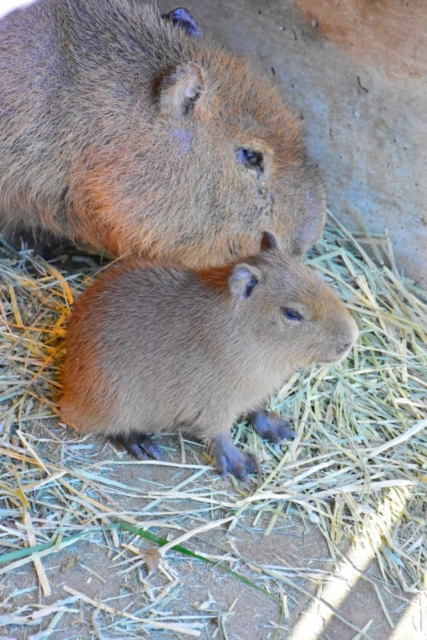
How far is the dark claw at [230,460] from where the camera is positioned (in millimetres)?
3750

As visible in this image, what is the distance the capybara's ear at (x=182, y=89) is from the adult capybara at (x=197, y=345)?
86cm

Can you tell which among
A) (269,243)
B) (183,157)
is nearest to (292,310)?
(269,243)

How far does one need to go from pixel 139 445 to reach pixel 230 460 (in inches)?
16.4

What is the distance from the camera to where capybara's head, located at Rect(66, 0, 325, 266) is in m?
4.17

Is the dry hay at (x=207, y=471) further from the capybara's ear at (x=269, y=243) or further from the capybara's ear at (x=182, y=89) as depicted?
the capybara's ear at (x=182, y=89)

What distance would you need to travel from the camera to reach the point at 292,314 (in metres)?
3.54

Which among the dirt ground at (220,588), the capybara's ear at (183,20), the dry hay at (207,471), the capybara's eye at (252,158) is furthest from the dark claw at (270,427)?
the capybara's ear at (183,20)

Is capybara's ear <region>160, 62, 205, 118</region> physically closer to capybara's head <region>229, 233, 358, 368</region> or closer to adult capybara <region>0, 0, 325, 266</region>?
adult capybara <region>0, 0, 325, 266</region>

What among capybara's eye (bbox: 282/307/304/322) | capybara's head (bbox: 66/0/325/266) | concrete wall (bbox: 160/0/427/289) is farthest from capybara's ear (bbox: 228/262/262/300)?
concrete wall (bbox: 160/0/427/289)

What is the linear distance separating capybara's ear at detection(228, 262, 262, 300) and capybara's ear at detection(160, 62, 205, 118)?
3.42 feet

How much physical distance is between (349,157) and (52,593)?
10.0 ft

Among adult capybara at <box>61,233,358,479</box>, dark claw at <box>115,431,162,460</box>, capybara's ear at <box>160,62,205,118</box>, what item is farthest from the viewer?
capybara's ear at <box>160,62,205,118</box>

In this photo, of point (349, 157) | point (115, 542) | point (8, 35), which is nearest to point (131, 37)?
point (8, 35)

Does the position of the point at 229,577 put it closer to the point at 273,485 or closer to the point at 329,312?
the point at 273,485
